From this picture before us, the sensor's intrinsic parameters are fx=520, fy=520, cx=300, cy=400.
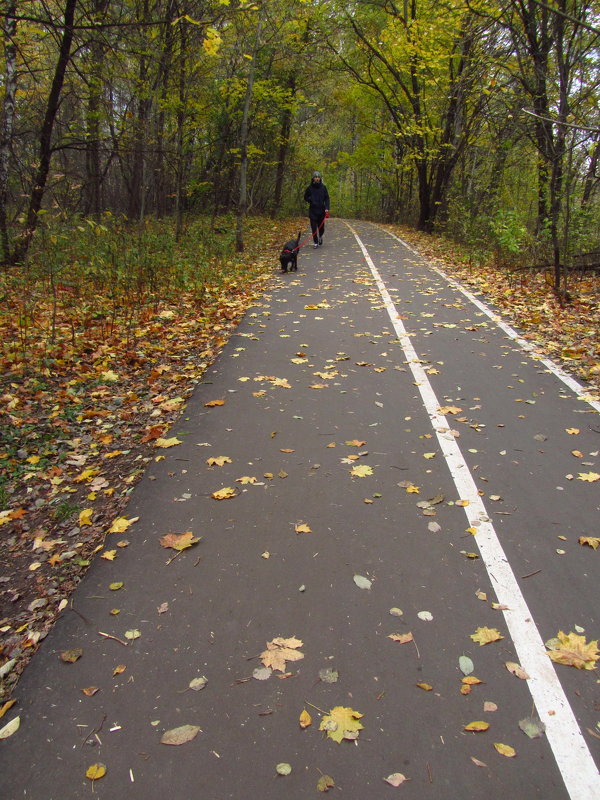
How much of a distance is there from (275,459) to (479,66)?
41.7 feet

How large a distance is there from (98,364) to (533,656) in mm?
6113

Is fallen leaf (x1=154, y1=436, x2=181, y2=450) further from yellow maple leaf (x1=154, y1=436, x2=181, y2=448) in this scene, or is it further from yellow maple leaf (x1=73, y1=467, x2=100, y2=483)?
yellow maple leaf (x1=73, y1=467, x2=100, y2=483)

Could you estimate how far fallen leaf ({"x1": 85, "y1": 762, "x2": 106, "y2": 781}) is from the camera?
2.19 meters

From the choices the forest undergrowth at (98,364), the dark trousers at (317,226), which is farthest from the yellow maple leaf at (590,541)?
the dark trousers at (317,226)

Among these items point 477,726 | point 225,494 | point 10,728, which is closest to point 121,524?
point 225,494

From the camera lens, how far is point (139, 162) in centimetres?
1781

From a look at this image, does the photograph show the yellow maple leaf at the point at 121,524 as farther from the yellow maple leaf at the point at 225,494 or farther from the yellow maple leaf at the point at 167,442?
the yellow maple leaf at the point at 167,442

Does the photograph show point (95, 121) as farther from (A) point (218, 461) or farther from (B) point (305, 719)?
(B) point (305, 719)

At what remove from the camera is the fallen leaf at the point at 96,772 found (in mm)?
2188

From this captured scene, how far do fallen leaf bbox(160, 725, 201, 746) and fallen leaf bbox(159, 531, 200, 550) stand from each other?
128 centimetres

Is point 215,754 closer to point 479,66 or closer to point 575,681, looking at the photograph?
point 575,681

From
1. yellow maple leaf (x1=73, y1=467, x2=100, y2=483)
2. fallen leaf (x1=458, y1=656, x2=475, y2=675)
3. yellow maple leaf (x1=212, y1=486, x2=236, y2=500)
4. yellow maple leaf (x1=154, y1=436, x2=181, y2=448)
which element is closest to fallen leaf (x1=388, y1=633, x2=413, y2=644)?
fallen leaf (x1=458, y1=656, x2=475, y2=675)

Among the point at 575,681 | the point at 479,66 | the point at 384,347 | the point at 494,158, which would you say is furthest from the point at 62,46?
Answer: the point at 494,158

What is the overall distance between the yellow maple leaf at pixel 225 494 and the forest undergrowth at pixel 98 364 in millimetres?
712
